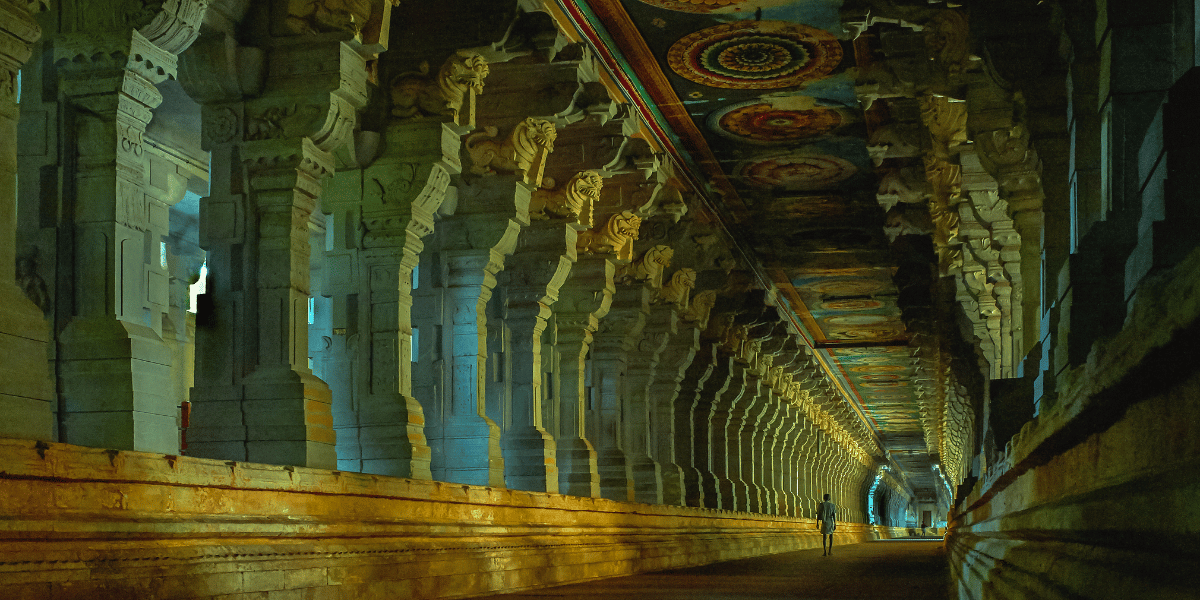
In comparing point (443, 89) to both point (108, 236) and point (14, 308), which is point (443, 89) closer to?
point (108, 236)

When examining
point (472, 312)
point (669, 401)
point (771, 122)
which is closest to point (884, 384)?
point (669, 401)

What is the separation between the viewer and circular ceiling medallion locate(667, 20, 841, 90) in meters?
14.5

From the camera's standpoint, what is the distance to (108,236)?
7891 mm

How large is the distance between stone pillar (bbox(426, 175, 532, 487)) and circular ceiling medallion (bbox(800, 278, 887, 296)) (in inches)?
629

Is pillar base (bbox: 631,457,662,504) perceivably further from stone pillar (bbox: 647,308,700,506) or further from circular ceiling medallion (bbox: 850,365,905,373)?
circular ceiling medallion (bbox: 850,365,905,373)

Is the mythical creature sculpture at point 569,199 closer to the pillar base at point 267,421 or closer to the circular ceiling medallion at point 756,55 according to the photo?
the circular ceiling medallion at point 756,55

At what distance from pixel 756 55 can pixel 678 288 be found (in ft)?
24.3

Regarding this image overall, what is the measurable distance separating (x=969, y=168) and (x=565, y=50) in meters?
4.89

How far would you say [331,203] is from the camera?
39.6ft

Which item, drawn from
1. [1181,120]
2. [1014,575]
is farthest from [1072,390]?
[1014,575]

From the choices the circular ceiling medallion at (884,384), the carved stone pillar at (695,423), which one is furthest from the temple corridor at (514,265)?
the circular ceiling medallion at (884,384)

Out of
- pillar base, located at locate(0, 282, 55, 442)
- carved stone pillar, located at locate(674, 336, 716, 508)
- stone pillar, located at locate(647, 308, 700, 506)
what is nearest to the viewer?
pillar base, located at locate(0, 282, 55, 442)

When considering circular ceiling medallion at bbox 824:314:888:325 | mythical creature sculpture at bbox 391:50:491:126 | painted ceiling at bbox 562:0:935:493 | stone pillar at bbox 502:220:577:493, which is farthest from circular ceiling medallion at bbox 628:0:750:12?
circular ceiling medallion at bbox 824:314:888:325

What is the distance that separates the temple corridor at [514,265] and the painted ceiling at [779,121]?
0.27 ft
